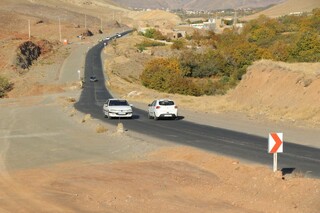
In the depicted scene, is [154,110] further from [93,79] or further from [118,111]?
[93,79]

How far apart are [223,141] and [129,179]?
1309 centimetres

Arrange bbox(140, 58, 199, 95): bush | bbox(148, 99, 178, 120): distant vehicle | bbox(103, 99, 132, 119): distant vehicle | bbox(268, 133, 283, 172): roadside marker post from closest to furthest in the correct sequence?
bbox(268, 133, 283, 172): roadside marker post
bbox(148, 99, 178, 120): distant vehicle
bbox(103, 99, 132, 119): distant vehicle
bbox(140, 58, 199, 95): bush

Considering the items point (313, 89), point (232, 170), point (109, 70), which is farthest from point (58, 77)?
point (232, 170)

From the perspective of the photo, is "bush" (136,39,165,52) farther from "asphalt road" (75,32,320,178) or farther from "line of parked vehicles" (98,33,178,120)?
"line of parked vehicles" (98,33,178,120)

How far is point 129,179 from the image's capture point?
Answer: 20000mm

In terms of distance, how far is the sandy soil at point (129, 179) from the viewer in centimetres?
1642

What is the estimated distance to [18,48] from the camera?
4446 inches

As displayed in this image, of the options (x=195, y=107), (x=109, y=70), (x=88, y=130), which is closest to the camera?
(x=88, y=130)

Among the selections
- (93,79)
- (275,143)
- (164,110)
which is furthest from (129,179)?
(93,79)

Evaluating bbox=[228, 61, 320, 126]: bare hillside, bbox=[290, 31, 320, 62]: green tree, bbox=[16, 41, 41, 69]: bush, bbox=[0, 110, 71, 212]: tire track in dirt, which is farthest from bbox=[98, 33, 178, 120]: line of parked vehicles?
bbox=[16, 41, 41, 69]: bush

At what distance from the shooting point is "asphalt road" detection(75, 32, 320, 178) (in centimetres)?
2419

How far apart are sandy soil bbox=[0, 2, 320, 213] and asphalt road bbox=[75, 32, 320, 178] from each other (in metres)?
1.68

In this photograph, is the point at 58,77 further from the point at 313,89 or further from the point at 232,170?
the point at 232,170

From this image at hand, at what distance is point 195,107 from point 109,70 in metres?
54.1
